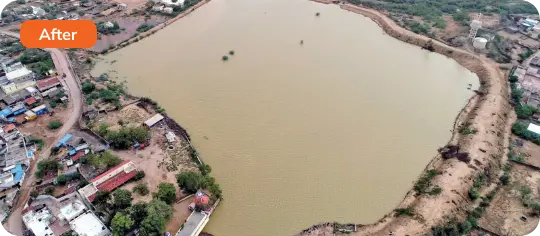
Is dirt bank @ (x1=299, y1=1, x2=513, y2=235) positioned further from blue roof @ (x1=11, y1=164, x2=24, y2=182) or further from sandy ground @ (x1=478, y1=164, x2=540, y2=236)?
blue roof @ (x1=11, y1=164, x2=24, y2=182)

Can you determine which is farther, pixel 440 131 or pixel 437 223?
pixel 440 131

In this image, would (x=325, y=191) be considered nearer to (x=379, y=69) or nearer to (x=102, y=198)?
(x=102, y=198)

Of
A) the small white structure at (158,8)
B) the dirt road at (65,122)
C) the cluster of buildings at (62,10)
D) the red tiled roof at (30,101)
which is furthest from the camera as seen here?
the small white structure at (158,8)

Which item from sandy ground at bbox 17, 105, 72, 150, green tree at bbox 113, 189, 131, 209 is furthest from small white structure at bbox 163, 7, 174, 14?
green tree at bbox 113, 189, 131, 209

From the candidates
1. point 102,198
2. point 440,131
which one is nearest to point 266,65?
point 440,131

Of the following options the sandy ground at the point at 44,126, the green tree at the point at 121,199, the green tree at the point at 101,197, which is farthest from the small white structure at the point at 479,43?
the sandy ground at the point at 44,126

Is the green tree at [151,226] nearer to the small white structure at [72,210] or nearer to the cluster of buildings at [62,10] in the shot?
the small white structure at [72,210]

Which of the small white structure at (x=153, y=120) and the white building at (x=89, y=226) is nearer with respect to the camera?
the white building at (x=89, y=226)
